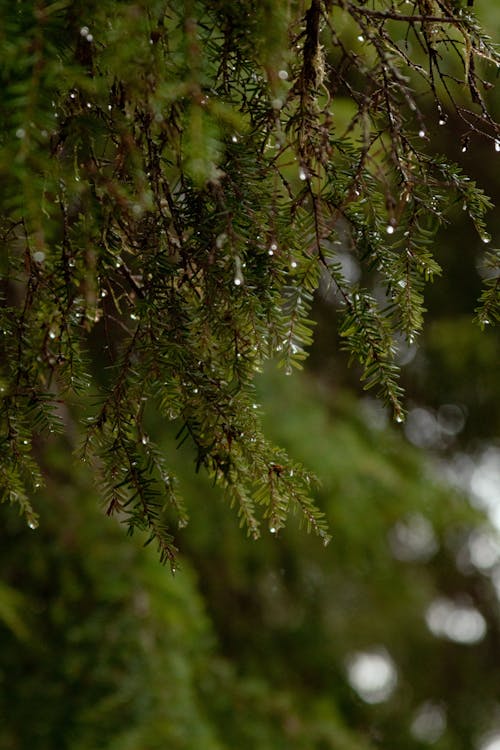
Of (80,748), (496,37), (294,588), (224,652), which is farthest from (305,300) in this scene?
(294,588)

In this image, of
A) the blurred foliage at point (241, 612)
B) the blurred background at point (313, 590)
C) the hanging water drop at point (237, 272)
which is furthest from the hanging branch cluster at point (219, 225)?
the blurred foliage at point (241, 612)

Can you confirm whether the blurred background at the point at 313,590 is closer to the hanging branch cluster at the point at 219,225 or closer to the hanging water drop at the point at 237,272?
the hanging branch cluster at the point at 219,225

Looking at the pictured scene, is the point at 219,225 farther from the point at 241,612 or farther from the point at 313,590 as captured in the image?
the point at 313,590

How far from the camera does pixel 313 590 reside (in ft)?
19.7

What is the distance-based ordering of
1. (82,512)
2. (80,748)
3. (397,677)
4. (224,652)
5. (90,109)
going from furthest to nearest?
1. (397,677)
2. (224,652)
3. (82,512)
4. (80,748)
5. (90,109)

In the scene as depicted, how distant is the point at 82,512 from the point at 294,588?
105 inches

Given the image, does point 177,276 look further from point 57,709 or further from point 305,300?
point 57,709

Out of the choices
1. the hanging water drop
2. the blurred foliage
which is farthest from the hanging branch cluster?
the blurred foliage

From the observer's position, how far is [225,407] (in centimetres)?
108

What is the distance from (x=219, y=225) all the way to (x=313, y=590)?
532cm

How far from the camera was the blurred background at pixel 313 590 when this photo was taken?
2938mm

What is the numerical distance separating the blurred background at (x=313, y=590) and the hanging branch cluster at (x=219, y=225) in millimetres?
107

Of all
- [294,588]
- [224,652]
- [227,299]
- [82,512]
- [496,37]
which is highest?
[496,37]

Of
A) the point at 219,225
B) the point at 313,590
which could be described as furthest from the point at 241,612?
the point at 219,225
